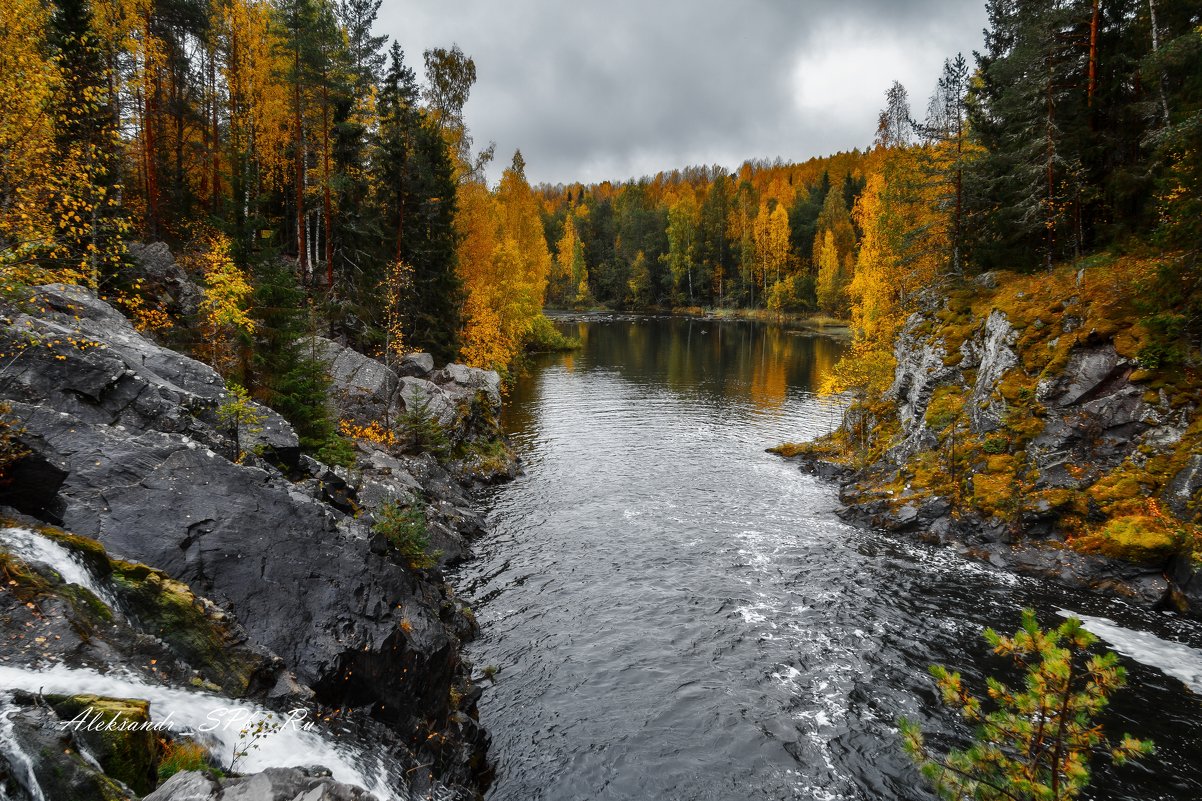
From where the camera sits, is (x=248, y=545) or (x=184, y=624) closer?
(x=184, y=624)

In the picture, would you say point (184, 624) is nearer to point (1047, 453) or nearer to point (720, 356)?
point (1047, 453)

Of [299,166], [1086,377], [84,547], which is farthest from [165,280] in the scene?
[1086,377]

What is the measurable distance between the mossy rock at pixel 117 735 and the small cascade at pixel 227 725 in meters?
0.36

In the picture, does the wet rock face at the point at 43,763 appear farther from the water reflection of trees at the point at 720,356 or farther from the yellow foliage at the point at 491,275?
the water reflection of trees at the point at 720,356

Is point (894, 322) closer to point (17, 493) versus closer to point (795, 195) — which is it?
point (17, 493)

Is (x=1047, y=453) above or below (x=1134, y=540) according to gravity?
above

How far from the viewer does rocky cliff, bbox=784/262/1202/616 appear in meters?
19.9

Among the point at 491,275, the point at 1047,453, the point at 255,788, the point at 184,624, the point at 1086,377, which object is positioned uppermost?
the point at 491,275

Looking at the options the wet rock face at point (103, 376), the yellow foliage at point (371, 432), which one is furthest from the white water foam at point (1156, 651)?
the yellow foliage at point (371, 432)

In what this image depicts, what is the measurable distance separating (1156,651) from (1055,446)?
9151 millimetres

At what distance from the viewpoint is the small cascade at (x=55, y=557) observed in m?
8.15

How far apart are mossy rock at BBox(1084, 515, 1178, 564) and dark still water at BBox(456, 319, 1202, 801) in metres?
2.03

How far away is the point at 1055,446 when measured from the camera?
923 inches

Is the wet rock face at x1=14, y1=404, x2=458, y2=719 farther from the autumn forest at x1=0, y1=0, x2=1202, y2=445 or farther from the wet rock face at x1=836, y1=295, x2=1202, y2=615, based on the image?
the wet rock face at x1=836, y1=295, x2=1202, y2=615
